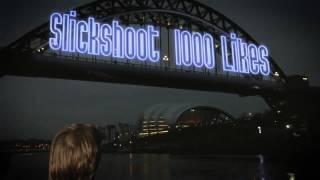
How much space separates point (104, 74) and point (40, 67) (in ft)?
16.7

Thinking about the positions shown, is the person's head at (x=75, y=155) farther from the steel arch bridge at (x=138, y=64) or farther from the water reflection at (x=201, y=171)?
the steel arch bridge at (x=138, y=64)

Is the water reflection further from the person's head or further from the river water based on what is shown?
the person's head

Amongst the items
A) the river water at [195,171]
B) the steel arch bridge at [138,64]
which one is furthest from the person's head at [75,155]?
the steel arch bridge at [138,64]

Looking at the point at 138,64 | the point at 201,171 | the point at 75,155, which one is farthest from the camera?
the point at 138,64

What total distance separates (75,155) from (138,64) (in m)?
33.8

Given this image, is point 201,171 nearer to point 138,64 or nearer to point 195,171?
point 195,171

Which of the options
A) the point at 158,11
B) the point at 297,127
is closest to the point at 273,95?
the point at 297,127

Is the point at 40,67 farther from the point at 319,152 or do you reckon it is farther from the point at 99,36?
the point at 319,152

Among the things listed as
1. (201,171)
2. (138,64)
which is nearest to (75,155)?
(201,171)

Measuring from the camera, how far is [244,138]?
2447 inches

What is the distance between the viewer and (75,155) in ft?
7.32

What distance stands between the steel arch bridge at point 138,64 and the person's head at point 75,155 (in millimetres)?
28795

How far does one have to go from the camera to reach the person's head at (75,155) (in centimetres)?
223

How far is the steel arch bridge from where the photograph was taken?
3081 cm
